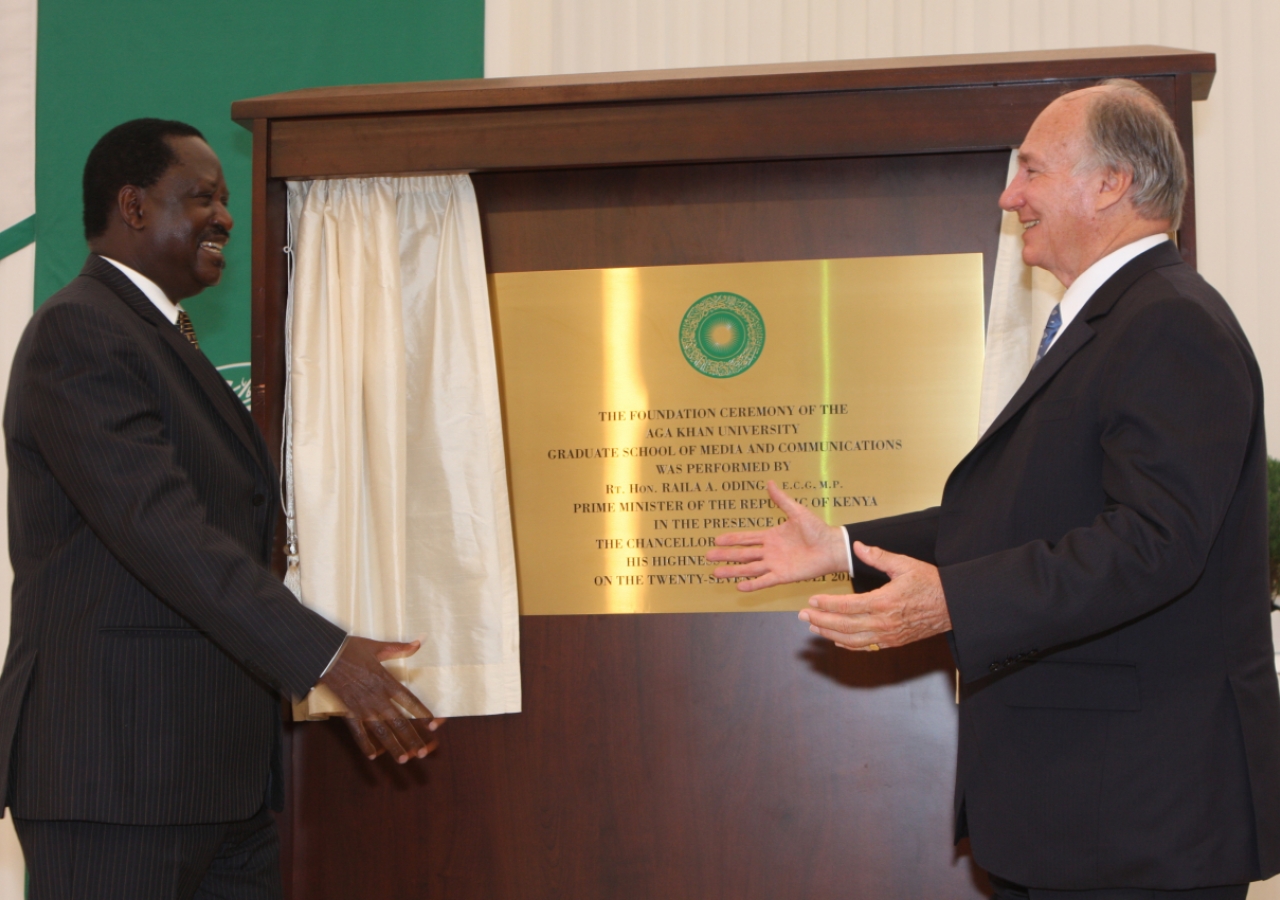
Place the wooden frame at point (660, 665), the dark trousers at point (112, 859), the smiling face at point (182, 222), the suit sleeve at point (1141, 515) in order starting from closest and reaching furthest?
the suit sleeve at point (1141, 515) < the dark trousers at point (112, 859) < the smiling face at point (182, 222) < the wooden frame at point (660, 665)

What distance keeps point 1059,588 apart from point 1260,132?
2.57m

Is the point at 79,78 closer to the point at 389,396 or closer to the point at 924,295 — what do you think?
the point at 389,396

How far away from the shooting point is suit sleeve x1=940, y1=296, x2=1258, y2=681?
1485mm

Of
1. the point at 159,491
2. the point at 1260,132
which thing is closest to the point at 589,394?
the point at 159,491

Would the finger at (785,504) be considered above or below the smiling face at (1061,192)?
below

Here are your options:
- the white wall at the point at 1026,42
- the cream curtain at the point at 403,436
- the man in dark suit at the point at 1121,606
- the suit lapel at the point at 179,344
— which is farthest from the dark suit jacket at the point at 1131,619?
the white wall at the point at 1026,42

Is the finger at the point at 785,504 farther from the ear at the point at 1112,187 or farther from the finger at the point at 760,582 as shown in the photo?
the ear at the point at 1112,187

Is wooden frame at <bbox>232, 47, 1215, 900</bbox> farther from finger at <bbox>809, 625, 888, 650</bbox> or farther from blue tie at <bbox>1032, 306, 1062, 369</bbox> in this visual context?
finger at <bbox>809, 625, 888, 650</bbox>

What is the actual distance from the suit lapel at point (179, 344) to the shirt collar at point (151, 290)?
22 mm

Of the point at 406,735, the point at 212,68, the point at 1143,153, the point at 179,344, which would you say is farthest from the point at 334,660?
the point at 212,68

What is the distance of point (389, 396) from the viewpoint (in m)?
2.74

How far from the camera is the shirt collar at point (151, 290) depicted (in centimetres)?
199

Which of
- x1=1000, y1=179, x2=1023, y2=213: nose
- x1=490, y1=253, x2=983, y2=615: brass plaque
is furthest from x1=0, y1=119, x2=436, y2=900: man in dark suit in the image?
x1=1000, y1=179, x2=1023, y2=213: nose

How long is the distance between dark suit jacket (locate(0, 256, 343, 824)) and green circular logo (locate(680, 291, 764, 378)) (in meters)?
1.32
